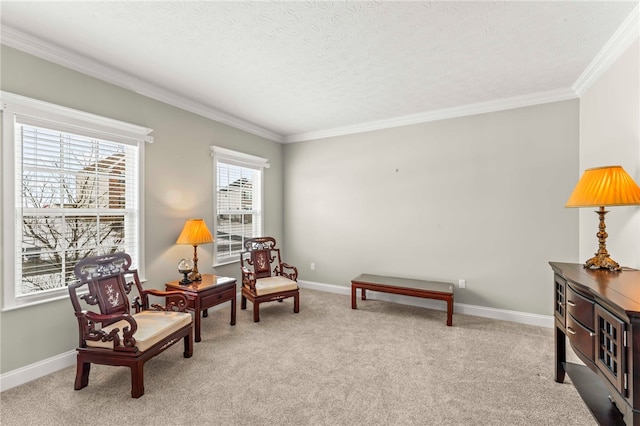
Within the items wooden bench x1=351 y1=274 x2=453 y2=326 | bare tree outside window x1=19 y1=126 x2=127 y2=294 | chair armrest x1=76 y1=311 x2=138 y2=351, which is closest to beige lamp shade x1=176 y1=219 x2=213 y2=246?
bare tree outside window x1=19 y1=126 x2=127 y2=294

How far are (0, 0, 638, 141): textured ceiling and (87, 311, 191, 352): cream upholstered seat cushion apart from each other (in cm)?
237

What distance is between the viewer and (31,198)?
239cm

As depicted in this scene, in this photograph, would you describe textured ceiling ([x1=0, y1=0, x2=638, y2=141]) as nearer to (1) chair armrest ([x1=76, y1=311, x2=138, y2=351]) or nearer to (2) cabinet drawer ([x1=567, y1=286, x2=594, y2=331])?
(2) cabinet drawer ([x1=567, y1=286, x2=594, y2=331])

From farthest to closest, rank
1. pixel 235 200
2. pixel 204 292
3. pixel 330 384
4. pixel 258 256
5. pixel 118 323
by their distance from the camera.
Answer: pixel 235 200
pixel 258 256
pixel 204 292
pixel 118 323
pixel 330 384

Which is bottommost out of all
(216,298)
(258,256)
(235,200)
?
(216,298)

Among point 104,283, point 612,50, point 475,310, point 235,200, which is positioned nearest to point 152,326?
point 104,283

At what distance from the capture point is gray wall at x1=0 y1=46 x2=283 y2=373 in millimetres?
2324

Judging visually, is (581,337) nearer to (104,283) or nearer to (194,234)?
(194,234)

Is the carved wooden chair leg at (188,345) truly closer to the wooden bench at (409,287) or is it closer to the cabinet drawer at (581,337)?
the wooden bench at (409,287)

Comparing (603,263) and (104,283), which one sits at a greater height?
(603,263)

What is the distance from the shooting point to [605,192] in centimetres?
193

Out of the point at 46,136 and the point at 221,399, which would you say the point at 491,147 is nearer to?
the point at 221,399

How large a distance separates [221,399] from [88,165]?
8.11 ft

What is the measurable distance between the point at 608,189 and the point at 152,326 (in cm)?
355
